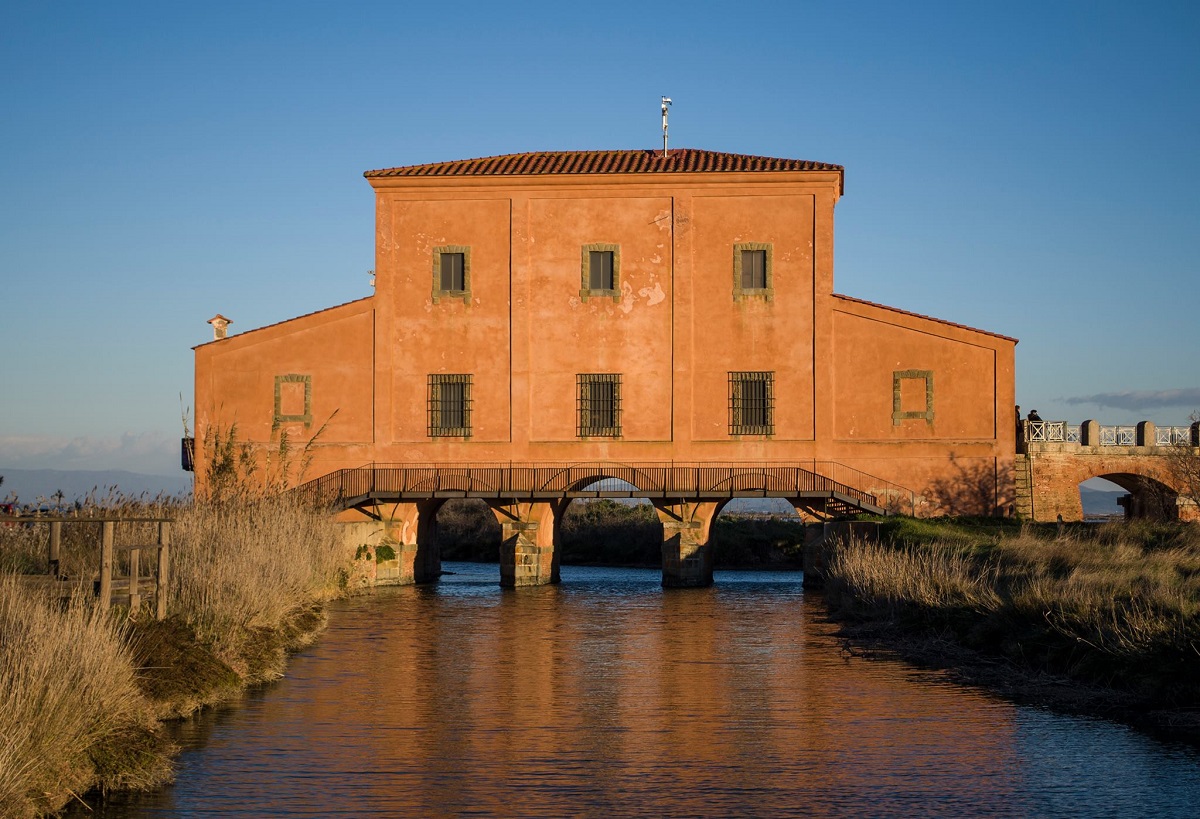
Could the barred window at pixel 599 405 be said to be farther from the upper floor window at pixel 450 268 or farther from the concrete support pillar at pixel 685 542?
the upper floor window at pixel 450 268

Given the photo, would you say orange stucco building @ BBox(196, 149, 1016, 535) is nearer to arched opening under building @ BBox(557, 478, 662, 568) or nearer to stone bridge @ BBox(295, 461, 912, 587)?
stone bridge @ BBox(295, 461, 912, 587)

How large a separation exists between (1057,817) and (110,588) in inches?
364

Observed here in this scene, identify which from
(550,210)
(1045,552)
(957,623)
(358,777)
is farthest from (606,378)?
(358,777)

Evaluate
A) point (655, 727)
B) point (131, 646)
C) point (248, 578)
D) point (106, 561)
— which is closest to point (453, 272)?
point (248, 578)

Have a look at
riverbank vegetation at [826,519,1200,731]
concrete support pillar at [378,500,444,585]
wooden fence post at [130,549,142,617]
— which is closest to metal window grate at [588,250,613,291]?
concrete support pillar at [378,500,444,585]

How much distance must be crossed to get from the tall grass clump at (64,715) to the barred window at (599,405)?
79.7ft

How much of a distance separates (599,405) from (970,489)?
9.97 m

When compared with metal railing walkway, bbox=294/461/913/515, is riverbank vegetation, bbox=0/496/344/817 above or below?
below

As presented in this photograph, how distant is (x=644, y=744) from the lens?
482 inches

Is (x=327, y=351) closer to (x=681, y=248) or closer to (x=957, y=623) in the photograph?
(x=681, y=248)

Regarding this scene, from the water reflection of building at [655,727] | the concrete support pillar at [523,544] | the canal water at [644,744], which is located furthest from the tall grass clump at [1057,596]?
the concrete support pillar at [523,544]

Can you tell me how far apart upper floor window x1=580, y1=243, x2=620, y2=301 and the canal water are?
16.8 meters

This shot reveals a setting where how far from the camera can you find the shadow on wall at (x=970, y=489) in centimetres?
3462

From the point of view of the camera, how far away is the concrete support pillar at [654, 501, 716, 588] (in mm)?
35219
